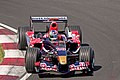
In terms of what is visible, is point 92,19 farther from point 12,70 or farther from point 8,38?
point 12,70

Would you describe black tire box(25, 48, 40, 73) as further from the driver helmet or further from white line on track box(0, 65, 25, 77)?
the driver helmet

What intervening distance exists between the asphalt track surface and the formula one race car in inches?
13.6

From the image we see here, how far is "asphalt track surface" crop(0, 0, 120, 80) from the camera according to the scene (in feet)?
52.2

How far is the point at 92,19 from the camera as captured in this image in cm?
2238

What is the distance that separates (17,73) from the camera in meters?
15.2

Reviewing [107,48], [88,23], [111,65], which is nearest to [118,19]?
[88,23]

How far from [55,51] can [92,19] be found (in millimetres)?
7115

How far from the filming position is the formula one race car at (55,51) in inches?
588

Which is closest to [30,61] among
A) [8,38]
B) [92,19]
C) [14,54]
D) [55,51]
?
[55,51]

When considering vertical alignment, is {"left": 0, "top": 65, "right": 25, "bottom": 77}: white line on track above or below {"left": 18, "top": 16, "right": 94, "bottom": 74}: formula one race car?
below

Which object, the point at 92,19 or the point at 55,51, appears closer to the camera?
the point at 55,51

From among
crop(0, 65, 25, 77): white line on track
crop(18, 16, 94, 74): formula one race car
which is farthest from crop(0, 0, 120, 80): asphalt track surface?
crop(0, 65, 25, 77): white line on track

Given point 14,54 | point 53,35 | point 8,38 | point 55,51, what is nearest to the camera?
point 55,51

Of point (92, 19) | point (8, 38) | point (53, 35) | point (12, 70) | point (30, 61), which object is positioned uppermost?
point (92, 19)
